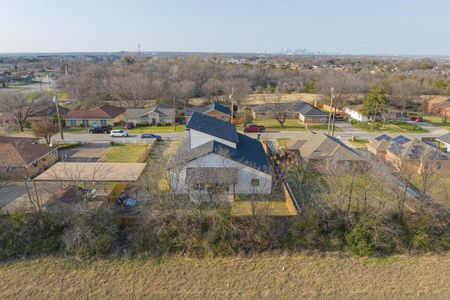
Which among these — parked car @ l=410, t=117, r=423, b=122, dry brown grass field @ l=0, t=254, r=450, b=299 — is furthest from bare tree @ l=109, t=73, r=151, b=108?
parked car @ l=410, t=117, r=423, b=122

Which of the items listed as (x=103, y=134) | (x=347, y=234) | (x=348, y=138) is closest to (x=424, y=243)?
(x=347, y=234)

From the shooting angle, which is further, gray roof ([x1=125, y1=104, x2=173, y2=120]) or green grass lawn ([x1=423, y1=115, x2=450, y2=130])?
green grass lawn ([x1=423, y1=115, x2=450, y2=130])

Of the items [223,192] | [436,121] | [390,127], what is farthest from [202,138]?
[436,121]

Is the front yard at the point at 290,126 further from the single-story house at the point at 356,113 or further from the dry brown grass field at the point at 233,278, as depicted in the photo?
the dry brown grass field at the point at 233,278

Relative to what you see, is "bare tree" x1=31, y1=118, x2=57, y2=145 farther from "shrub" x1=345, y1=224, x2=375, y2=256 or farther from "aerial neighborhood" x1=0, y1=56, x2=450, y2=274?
"shrub" x1=345, y1=224, x2=375, y2=256

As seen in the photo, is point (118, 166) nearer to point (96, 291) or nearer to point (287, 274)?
point (96, 291)

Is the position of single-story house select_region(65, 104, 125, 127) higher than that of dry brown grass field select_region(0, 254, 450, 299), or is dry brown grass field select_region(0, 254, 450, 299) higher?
single-story house select_region(65, 104, 125, 127)
